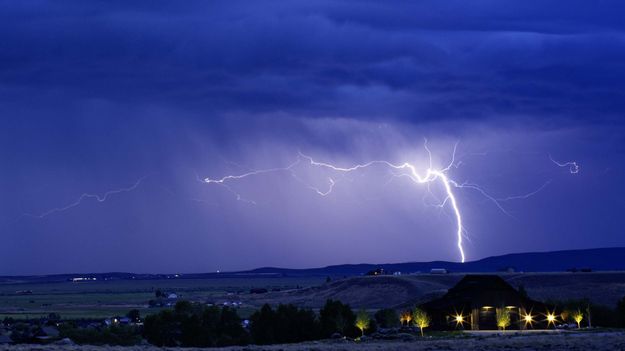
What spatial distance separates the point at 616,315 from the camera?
8694cm

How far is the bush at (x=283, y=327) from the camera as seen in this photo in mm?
78562

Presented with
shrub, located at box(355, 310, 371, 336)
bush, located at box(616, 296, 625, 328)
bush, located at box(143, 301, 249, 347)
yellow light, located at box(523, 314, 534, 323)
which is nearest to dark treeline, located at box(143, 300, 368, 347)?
bush, located at box(143, 301, 249, 347)

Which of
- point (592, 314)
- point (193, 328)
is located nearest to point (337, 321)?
point (193, 328)

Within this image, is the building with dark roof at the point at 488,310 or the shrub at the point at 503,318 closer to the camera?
the shrub at the point at 503,318

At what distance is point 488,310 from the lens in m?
80.9

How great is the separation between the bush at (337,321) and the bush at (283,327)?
2.44 ft

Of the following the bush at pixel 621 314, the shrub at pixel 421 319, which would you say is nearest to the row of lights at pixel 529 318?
the shrub at pixel 421 319

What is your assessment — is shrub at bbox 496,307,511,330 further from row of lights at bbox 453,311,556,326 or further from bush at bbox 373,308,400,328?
bush at bbox 373,308,400,328

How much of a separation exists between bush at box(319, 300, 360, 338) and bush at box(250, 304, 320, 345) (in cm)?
74

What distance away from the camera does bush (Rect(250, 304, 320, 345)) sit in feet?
258

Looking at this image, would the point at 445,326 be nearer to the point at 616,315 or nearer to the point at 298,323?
the point at 298,323

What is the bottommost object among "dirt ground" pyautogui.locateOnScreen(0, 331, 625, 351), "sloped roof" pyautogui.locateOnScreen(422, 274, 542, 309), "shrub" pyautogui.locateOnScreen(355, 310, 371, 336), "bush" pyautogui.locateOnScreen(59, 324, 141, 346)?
"dirt ground" pyautogui.locateOnScreen(0, 331, 625, 351)

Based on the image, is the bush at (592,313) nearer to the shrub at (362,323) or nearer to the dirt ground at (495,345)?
the shrub at (362,323)

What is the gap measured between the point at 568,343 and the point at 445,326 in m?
28.3
